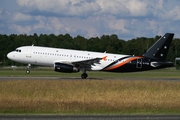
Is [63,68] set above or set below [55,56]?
below

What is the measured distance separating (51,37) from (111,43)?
26.2m

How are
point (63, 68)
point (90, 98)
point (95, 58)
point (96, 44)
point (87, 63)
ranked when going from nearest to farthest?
point (90, 98)
point (63, 68)
point (95, 58)
point (87, 63)
point (96, 44)

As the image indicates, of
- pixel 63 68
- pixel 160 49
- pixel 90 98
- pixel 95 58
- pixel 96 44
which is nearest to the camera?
pixel 90 98

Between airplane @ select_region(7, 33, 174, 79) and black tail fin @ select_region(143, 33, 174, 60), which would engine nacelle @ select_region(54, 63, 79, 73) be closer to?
airplane @ select_region(7, 33, 174, 79)

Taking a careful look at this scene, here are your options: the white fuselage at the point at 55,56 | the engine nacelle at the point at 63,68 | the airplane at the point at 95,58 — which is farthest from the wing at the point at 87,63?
the engine nacelle at the point at 63,68

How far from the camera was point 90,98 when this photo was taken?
2620 centimetres

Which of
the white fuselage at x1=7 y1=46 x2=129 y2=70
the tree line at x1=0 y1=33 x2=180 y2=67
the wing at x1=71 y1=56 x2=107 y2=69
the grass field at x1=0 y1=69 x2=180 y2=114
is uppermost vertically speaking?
the tree line at x1=0 y1=33 x2=180 y2=67

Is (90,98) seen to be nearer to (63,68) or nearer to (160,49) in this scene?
(63,68)

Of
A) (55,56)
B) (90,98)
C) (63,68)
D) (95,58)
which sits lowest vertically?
(90,98)

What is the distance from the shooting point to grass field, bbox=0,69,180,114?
21.1 metres

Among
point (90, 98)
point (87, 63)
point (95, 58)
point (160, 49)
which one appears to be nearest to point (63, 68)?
point (87, 63)

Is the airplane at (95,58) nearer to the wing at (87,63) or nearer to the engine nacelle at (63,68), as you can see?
the wing at (87,63)

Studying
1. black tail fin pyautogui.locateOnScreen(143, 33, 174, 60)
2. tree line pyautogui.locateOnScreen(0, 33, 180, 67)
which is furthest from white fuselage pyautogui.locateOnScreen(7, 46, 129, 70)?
tree line pyautogui.locateOnScreen(0, 33, 180, 67)

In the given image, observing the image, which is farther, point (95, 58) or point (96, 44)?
point (96, 44)
